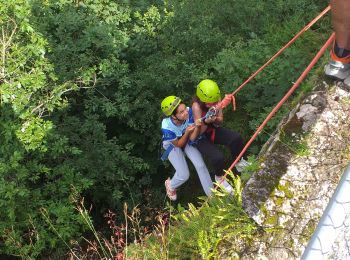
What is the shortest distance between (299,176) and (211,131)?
6.52ft

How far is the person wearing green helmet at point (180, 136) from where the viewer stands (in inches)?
196

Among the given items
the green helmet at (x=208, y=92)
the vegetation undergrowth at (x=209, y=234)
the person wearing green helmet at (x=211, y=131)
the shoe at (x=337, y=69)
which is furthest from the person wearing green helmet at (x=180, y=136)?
the shoe at (x=337, y=69)

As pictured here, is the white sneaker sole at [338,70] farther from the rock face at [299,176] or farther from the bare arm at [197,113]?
the bare arm at [197,113]

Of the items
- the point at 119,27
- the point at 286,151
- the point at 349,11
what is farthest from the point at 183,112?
the point at 119,27

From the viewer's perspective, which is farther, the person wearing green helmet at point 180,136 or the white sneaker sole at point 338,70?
the person wearing green helmet at point 180,136

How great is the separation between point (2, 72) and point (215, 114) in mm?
2858

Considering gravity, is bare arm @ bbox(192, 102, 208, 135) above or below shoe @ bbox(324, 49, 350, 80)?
below

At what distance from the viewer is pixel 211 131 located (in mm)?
5258

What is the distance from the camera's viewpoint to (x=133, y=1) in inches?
315

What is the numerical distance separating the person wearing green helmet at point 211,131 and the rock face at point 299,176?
1.14 metres

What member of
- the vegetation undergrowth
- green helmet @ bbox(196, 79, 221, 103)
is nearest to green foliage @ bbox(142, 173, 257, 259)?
the vegetation undergrowth

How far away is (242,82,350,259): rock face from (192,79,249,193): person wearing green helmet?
1.14 meters

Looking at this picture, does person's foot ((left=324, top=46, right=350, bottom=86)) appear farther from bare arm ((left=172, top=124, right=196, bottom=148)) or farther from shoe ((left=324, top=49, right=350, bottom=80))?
bare arm ((left=172, top=124, right=196, bottom=148))

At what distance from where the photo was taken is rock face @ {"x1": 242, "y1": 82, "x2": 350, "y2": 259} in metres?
3.14
